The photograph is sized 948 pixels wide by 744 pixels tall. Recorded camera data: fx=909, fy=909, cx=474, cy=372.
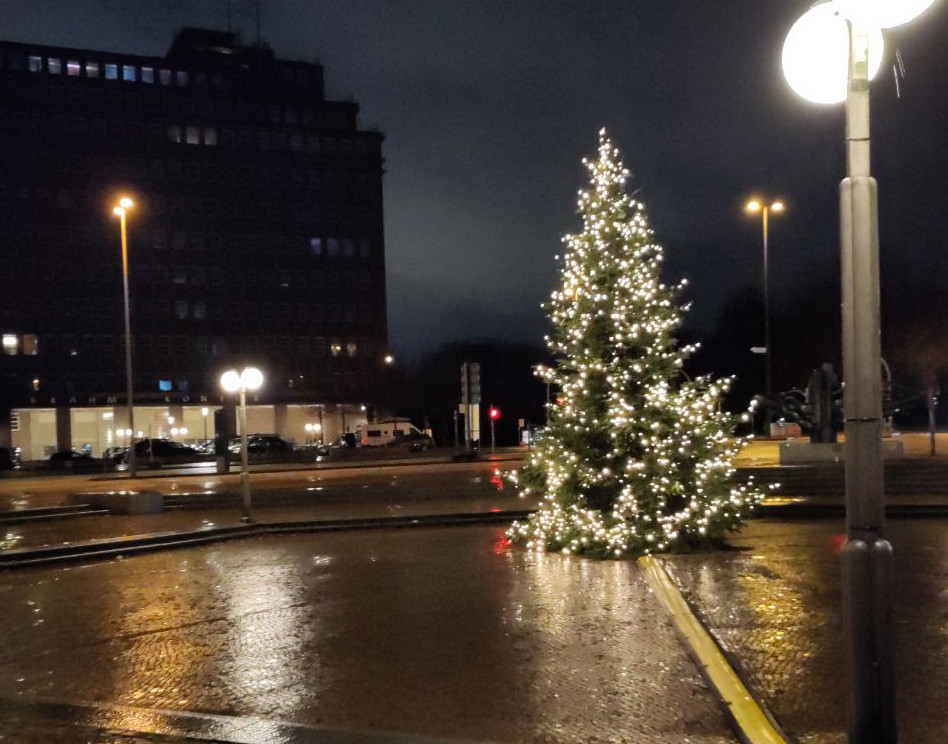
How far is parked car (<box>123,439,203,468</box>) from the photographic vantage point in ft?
168

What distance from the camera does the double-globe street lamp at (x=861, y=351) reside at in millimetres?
4996

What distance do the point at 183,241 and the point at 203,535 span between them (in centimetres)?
6370

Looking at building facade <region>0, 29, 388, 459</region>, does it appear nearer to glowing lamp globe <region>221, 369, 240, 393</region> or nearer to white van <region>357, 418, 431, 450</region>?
white van <region>357, 418, 431, 450</region>

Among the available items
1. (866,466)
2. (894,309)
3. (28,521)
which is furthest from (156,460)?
(866,466)

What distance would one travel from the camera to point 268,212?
265ft

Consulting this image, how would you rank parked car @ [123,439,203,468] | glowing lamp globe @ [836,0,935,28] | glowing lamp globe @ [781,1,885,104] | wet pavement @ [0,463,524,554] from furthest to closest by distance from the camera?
parked car @ [123,439,203,468] < wet pavement @ [0,463,524,554] < glowing lamp globe @ [781,1,885,104] < glowing lamp globe @ [836,0,935,28]

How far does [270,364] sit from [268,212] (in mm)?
13523

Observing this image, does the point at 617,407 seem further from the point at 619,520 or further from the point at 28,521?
the point at 28,521

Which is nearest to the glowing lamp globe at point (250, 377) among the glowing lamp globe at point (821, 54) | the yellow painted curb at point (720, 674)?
the yellow painted curb at point (720, 674)

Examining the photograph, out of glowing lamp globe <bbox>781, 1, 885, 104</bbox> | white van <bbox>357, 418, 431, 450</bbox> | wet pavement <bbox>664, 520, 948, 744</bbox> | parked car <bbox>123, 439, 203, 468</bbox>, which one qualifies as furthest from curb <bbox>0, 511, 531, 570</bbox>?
white van <bbox>357, 418, 431, 450</bbox>

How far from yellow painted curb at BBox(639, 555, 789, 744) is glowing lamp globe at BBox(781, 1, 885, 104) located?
4094mm

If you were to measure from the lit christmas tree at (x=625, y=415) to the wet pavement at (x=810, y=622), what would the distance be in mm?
916

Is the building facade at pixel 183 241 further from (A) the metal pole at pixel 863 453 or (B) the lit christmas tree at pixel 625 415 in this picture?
(A) the metal pole at pixel 863 453

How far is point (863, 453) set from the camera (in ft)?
16.9
